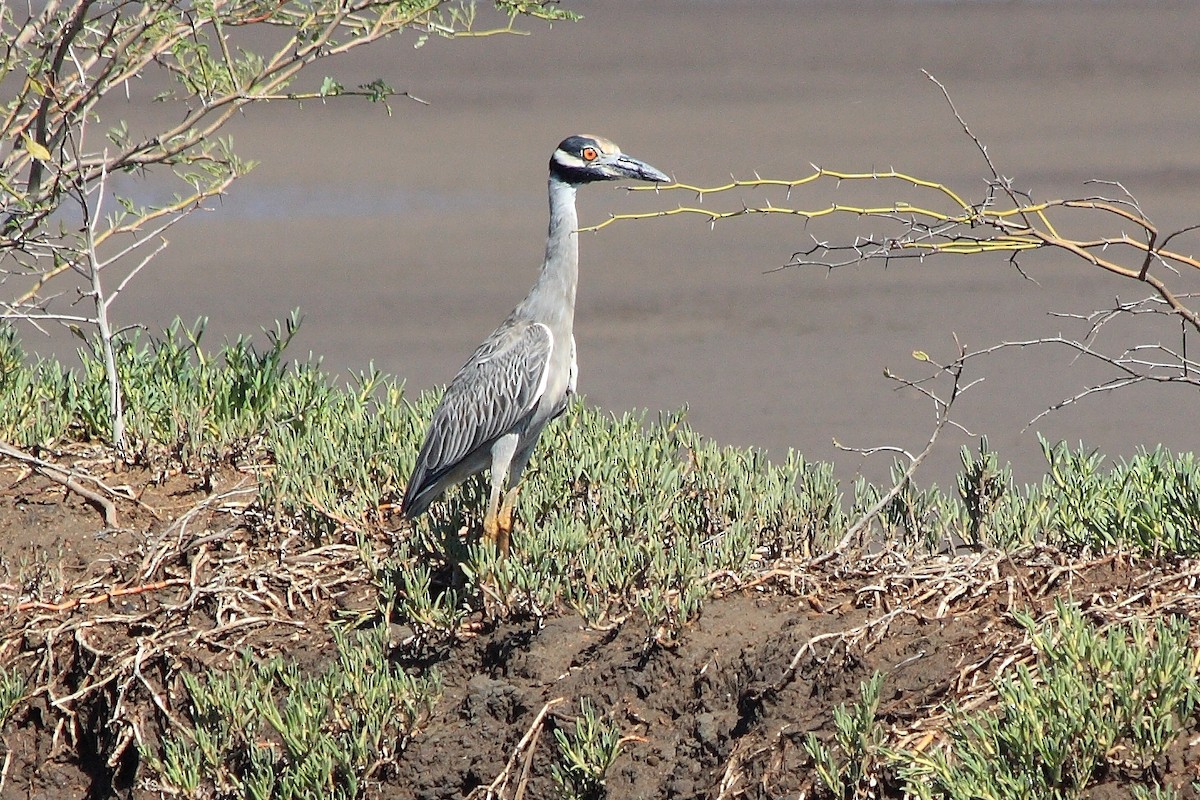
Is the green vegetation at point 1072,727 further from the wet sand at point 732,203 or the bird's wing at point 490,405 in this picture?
the wet sand at point 732,203

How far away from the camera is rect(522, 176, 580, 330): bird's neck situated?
5688mm

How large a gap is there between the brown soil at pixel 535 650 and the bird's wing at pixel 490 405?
1.41ft

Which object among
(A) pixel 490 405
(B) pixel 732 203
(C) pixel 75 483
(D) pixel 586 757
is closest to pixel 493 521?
(A) pixel 490 405

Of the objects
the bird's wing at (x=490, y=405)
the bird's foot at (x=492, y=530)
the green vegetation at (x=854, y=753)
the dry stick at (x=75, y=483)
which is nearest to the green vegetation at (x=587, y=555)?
the green vegetation at (x=854, y=753)

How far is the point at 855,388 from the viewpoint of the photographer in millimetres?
10047

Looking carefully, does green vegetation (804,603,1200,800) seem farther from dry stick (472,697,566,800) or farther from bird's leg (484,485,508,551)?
bird's leg (484,485,508,551)

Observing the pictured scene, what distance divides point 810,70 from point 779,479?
16938 mm

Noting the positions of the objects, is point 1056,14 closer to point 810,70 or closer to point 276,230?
point 810,70

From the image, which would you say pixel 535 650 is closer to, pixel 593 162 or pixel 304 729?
pixel 304 729

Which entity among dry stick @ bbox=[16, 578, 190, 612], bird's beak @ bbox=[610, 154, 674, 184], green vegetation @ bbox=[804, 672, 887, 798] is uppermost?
bird's beak @ bbox=[610, 154, 674, 184]

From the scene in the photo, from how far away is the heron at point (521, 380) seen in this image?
5.47 meters

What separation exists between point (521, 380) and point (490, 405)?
0.14 m

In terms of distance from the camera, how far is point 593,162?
220 inches

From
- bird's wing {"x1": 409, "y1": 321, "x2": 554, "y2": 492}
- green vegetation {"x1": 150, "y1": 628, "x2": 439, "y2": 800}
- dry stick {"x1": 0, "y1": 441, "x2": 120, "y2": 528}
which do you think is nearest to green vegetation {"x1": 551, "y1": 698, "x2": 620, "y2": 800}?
green vegetation {"x1": 150, "y1": 628, "x2": 439, "y2": 800}
